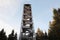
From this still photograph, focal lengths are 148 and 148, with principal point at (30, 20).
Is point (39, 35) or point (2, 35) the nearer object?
point (2, 35)

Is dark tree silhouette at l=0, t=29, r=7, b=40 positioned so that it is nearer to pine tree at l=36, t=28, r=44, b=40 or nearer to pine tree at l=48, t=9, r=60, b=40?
pine tree at l=36, t=28, r=44, b=40

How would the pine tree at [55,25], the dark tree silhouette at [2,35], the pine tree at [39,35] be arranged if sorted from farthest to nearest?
1. the pine tree at [39,35]
2. the dark tree silhouette at [2,35]
3. the pine tree at [55,25]

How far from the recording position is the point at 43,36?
4650cm

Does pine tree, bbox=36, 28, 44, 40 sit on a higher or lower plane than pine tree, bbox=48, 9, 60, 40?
lower

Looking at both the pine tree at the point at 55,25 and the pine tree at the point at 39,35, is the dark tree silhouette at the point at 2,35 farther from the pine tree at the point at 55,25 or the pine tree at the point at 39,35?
the pine tree at the point at 55,25

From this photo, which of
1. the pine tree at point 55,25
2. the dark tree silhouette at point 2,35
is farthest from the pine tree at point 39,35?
the pine tree at point 55,25

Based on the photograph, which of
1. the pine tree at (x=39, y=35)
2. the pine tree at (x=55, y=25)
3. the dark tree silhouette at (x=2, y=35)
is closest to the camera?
the pine tree at (x=55, y=25)

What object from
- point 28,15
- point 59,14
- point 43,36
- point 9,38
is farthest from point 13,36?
point 59,14

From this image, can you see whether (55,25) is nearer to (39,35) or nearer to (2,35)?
(39,35)

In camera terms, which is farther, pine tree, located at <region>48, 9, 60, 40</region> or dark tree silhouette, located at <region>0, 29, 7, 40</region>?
dark tree silhouette, located at <region>0, 29, 7, 40</region>

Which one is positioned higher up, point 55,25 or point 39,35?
point 55,25

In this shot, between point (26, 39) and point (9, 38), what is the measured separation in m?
21.7

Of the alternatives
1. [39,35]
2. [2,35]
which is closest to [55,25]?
[39,35]

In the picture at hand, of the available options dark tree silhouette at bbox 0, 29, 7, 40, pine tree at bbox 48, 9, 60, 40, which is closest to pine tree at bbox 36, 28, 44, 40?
dark tree silhouette at bbox 0, 29, 7, 40
